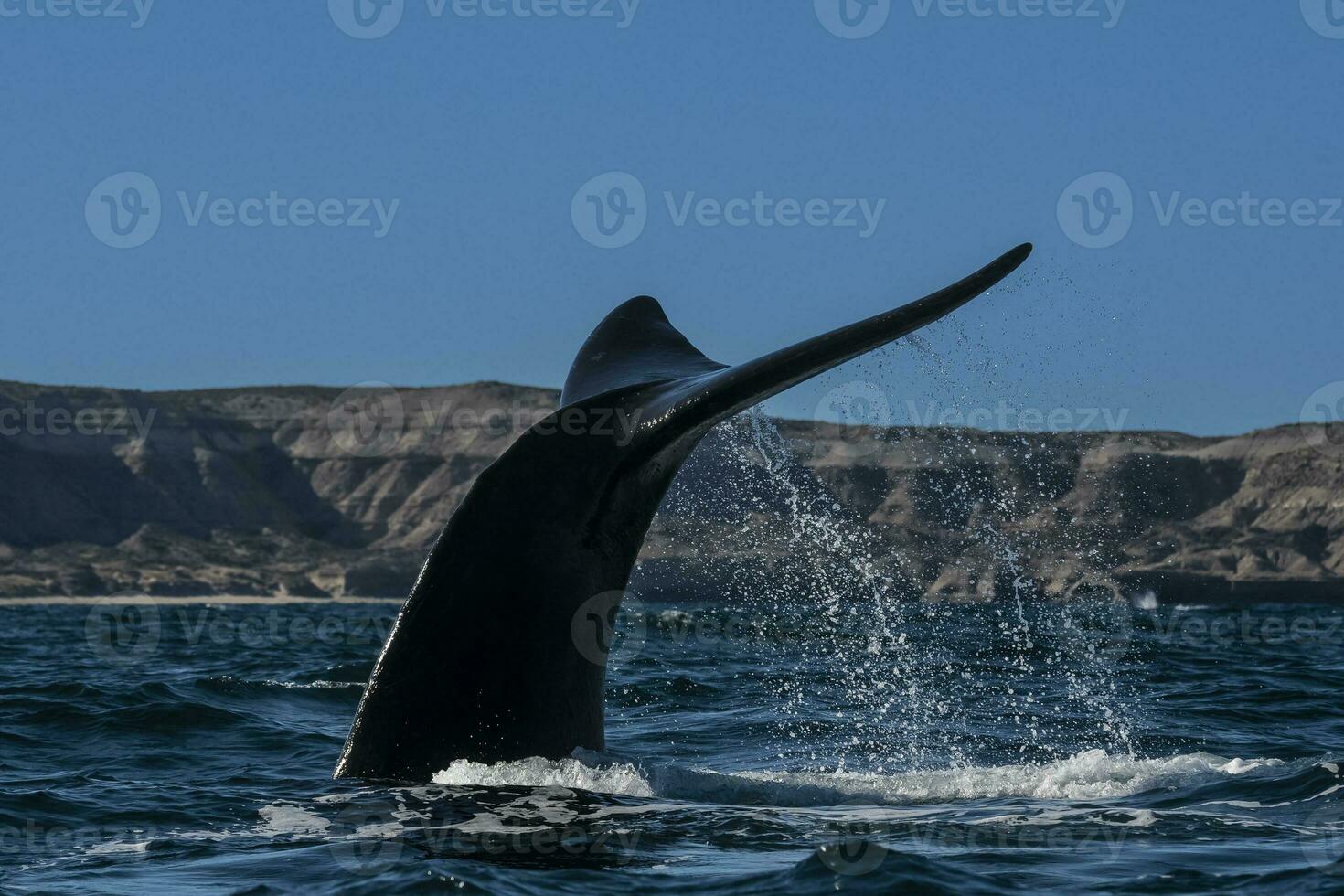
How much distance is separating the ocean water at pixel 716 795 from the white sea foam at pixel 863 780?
0.02m

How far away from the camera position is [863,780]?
26.4 feet

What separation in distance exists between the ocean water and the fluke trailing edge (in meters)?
0.20

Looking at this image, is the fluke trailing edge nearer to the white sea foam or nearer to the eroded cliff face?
the white sea foam

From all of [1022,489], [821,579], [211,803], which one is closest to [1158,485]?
[1022,489]

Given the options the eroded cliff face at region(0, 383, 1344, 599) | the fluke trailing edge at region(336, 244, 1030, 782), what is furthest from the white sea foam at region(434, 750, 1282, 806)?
the eroded cliff face at region(0, 383, 1344, 599)

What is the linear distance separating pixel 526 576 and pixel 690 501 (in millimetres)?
80554

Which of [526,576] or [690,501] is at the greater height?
[690,501]

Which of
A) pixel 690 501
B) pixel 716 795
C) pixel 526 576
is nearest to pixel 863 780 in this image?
pixel 716 795

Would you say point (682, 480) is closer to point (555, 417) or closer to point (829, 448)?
point (829, 448)

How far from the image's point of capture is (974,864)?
19.5 ft

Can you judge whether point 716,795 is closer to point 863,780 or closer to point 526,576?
point 863,780

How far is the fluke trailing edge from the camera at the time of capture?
5.93 m

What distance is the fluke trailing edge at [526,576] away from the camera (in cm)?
593

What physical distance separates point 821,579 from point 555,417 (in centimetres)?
8317
